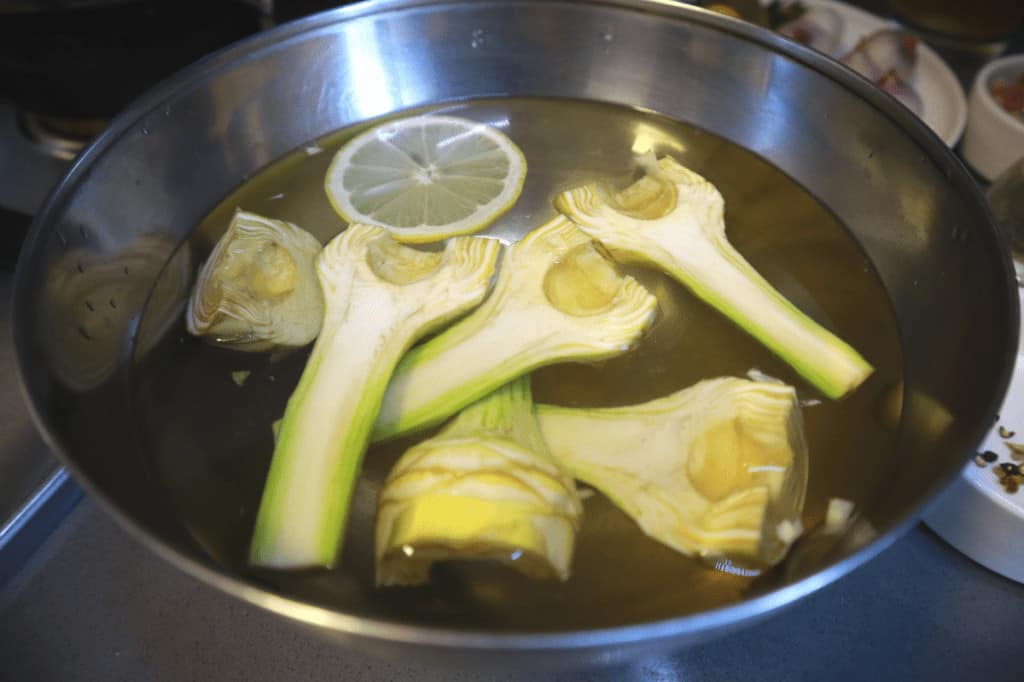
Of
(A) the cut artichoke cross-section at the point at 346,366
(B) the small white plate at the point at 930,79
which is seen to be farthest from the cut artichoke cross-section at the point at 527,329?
(B) the small white plate at the point at 930,79

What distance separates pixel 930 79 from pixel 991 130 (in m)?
0.16

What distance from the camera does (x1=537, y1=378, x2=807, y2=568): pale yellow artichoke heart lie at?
0.52 metres

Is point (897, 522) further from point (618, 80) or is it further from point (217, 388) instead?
point (618, 80)

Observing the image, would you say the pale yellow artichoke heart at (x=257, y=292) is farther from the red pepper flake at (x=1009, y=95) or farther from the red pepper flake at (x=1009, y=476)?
the red pepper flake at (x=1009, y=95)

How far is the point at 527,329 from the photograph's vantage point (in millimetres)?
635

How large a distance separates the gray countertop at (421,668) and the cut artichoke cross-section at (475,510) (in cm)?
15

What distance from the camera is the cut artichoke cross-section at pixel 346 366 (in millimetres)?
542

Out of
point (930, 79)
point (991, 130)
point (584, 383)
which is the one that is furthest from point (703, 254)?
point (930, 79)

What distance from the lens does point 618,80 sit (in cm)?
90

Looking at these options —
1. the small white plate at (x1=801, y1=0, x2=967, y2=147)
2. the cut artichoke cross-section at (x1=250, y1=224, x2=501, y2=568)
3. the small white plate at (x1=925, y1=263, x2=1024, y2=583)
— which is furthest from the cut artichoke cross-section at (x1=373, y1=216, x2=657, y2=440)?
the small white plate at (x1=801, y1=0, x2=967, y2=147)

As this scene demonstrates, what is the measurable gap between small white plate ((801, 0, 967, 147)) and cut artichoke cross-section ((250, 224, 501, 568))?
28.2 inches

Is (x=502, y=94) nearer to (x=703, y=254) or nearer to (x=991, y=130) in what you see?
(x=703, y=254)

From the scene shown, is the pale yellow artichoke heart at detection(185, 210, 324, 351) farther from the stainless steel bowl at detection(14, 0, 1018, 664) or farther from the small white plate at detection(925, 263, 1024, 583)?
the small white plate at detection(925, 263, 1024, 583)

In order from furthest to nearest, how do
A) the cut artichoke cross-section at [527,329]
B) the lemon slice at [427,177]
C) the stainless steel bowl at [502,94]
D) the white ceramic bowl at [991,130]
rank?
the white ceramic bowl at [991,130] → the lemon slice at [427,177] → the cut artichoke cross-section at [527,329] → the stainless steel bowl at [502,94]
